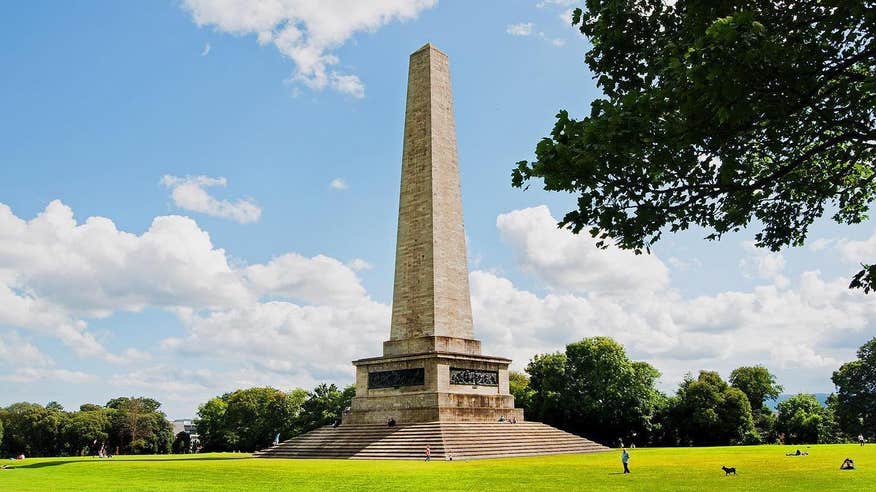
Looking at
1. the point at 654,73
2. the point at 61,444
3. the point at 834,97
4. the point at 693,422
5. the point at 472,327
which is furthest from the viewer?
the point at 61,444

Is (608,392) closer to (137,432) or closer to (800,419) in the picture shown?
(800,419)

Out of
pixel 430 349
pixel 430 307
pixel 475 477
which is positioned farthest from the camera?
pixel 430 307

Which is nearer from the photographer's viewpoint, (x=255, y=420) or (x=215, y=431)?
(x=255, y=420)

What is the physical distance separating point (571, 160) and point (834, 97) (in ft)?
11.9

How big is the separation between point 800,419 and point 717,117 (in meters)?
58.9

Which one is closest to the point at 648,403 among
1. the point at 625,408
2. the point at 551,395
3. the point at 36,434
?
the point at 625,408

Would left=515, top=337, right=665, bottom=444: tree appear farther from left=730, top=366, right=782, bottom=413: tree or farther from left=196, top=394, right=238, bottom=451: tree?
left=196, top=394, right=238, bottom=451: tree

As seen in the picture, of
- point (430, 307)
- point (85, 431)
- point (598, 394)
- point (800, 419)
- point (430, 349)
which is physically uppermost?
point (430, 307)

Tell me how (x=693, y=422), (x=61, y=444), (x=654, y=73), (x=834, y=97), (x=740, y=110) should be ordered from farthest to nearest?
(x=61, y=444) < (x=693, y=422) < (x=654, y=73) < (x=834, y=97) < (x=740, y=110)

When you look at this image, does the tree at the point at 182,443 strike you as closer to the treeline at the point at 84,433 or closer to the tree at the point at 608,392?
the treeline at the point at 84,433

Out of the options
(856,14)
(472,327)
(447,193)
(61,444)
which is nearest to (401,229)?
(447,193)

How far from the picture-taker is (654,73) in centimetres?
991

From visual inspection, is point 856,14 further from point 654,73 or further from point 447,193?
point 447,193

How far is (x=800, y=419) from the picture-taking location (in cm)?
5803
